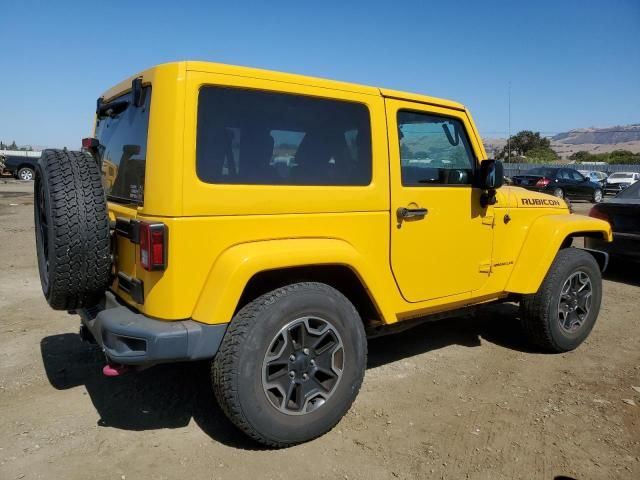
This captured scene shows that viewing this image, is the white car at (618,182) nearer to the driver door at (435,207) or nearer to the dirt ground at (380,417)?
the dirt ground at (380,417)

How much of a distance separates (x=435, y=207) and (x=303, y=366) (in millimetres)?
1368

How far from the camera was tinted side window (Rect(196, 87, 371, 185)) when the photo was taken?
267 centimetres

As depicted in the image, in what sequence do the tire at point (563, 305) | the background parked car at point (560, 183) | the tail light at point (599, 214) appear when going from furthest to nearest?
the background parked car at point (560, 183) < the tail light at point (599, 214) < the tire at point (563, 305)

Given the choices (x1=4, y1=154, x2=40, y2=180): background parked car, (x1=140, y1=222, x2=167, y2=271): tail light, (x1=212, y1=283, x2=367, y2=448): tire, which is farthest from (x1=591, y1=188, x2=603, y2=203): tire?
(x1=4, y1=154, x2=40, y2=180): background parked car

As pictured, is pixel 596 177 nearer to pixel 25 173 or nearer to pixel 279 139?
pixel 279 139

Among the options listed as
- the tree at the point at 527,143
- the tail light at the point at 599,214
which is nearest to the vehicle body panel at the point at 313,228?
the tail light at the point at 599,214

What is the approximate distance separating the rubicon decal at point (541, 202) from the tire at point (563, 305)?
0.41 meters

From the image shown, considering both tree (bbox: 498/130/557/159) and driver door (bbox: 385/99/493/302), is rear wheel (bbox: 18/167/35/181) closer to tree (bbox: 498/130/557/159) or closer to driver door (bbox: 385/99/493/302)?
driver door (bbox: 385/99/493/302)

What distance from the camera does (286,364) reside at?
285cm

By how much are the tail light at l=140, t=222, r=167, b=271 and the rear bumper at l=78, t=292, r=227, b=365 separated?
0.30 metres

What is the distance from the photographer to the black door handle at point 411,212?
326 cm

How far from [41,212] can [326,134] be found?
70.8 inches

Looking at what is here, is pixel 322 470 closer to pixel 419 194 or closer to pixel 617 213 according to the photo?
pixel 419 194

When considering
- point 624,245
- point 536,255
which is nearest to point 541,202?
point 536,255
